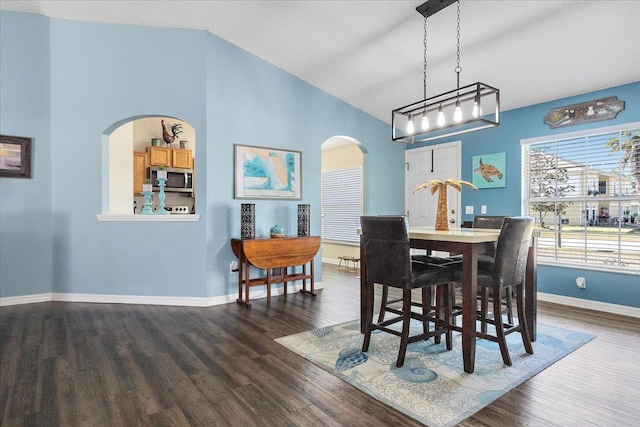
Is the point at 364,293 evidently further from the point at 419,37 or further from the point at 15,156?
the point at 15,156

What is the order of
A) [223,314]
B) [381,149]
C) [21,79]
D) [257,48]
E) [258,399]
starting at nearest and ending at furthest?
[258,399] < [223,314] < [21,79] < [257,48] < [381,149]

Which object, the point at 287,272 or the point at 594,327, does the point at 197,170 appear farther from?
the point at 594,327

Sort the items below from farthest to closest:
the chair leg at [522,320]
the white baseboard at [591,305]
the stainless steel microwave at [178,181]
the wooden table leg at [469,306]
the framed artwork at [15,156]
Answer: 1. the stainless steel microwave at [178,181]
2. the framed artwork at [15,156]
3. the white baseboard at [591,305]
4. the chair leg at [522,320]
5. the wooden table leg at [469,306]

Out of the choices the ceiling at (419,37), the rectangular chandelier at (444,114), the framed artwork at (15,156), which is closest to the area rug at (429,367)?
the rectangular chandelier at (444,114)

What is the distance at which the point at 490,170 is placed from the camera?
4.60 meters

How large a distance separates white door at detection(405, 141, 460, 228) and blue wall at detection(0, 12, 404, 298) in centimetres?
288

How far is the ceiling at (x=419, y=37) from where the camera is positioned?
2.96 metres

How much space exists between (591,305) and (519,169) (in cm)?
162

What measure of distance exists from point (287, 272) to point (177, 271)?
1.26m

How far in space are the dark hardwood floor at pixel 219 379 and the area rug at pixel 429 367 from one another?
0.25 ft

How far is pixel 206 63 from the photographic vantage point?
3855 mm

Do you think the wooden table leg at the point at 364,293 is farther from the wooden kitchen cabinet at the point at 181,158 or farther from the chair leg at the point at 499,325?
the wooden kitchen cabinet at the point at 181,158

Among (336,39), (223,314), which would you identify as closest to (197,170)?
(223,314)

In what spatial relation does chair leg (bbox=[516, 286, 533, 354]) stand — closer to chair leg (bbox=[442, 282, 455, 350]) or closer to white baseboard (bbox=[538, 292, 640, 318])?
chair leg (bbox=[442, 282, 455, 350])
